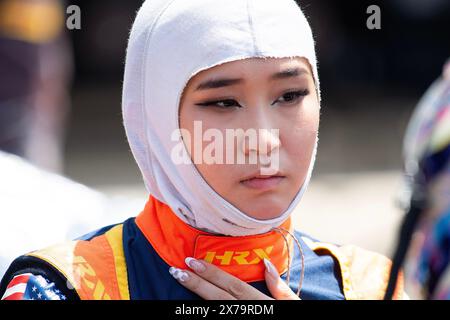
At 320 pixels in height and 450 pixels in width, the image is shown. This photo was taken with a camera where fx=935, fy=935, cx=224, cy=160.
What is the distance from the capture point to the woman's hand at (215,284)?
1.79 metres

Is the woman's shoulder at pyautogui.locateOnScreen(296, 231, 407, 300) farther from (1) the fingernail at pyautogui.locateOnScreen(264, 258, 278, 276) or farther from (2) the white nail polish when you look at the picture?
(2) the white nail polish

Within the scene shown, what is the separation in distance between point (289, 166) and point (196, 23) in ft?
1.06

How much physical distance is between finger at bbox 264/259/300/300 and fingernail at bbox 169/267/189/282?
171 mm

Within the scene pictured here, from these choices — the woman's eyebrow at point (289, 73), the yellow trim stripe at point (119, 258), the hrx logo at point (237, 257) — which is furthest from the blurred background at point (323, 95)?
the woman's eyebrow at point (289, 73)

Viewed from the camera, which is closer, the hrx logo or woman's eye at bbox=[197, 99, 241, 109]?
woman's eye at bbox=[197, 99, 241, 109]

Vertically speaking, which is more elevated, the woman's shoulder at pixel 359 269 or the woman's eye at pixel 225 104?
the woman's eye at pixel 225 104

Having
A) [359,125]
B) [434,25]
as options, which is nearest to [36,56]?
[359,125]

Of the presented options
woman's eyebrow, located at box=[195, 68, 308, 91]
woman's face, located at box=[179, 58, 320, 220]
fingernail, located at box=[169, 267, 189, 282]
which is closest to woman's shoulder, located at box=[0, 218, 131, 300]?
fingernail, located at box=[169, 267, 189, 282]

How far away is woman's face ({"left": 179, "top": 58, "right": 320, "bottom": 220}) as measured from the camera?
1728mm

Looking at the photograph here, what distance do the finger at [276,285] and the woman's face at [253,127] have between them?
14 cm

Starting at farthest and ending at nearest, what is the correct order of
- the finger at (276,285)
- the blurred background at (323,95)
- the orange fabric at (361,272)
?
1. the blurred background at (323,95)
2. the orange fabric at (361,272)
3. the finger at (276,285)

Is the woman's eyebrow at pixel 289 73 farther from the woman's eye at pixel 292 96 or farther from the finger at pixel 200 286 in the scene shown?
the finger at pixel 200 286

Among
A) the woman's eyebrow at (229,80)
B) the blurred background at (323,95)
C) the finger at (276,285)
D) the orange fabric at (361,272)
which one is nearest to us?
the woman's eyebrow at (229,80)
